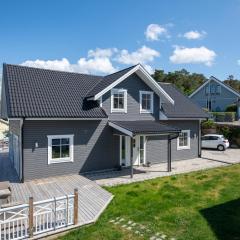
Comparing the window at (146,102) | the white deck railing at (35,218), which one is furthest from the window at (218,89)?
the white deck railing at (35,218)

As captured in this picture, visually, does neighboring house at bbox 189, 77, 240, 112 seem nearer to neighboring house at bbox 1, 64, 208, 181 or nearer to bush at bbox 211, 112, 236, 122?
bush at bbox 211, 112, 236, 122

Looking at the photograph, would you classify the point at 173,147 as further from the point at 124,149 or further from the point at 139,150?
the point at 124,149

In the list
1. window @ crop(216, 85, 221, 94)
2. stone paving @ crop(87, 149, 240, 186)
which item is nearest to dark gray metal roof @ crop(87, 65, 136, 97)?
stone paving @ crop(87, 149, 240, 186)

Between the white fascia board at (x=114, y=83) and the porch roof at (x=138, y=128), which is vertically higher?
the white fascia board at (x=114, y=83)

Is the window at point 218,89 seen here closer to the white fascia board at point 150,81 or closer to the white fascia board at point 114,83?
the white fascia board at point 150,81

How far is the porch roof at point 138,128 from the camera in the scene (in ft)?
54.1

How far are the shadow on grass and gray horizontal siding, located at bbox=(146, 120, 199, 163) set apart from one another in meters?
8.78

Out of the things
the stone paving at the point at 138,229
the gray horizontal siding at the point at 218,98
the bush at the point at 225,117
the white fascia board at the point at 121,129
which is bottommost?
the stone paving at the point at 138,229

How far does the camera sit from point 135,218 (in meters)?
10.4

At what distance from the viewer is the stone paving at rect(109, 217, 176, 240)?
29.3 feet

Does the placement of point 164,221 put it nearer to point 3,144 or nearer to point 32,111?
point 32,111

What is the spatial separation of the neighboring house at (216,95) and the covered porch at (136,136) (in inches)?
1264

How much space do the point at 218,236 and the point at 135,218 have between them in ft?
9.99

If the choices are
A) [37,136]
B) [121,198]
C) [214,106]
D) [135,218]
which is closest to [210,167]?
[121,198]
